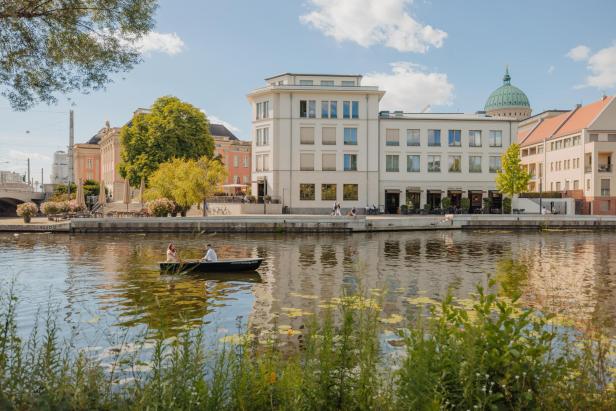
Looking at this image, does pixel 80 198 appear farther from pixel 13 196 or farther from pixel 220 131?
pixel 220 131

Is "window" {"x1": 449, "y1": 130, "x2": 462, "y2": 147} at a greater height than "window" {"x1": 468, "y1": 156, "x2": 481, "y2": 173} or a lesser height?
greater

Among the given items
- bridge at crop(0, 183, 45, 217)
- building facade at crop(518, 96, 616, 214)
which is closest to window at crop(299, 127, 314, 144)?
building facade at crop(518, 96, 616, 214)

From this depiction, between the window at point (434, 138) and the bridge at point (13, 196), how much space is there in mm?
53878

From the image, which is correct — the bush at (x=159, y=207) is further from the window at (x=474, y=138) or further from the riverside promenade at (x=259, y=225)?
the window at (x=474, y=138)

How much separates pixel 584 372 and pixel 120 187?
88545mm

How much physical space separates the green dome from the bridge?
114833 millimetres

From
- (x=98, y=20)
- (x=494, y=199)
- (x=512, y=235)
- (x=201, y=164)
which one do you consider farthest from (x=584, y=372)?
(x=494, y=199)

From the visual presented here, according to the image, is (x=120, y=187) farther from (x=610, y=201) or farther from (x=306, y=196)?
(x=610, y=201)

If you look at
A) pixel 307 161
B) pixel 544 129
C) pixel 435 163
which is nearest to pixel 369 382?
pixel 307 161

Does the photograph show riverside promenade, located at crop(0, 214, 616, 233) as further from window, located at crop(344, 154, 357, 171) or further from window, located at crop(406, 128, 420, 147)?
window, located at crop(406, 128, 420, 147)

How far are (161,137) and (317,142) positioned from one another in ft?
62.8

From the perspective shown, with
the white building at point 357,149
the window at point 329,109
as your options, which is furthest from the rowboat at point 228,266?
the window at point 329,109

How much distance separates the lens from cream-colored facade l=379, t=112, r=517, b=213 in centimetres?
6494

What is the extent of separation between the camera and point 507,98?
137 m
